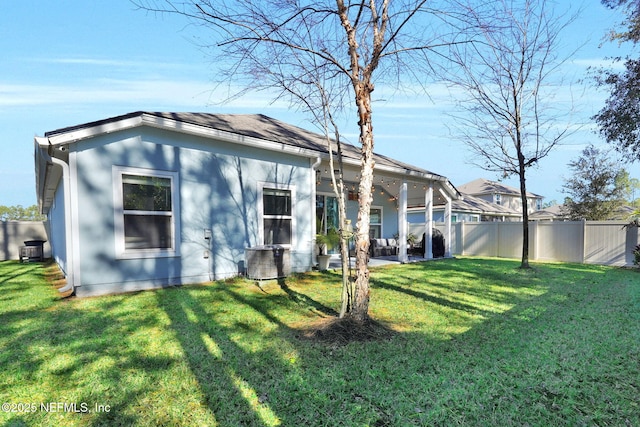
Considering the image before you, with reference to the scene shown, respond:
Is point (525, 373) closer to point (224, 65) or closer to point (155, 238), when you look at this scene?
point (224, 65)

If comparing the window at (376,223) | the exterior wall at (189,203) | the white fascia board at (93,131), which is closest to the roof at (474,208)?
the window at (376,223)

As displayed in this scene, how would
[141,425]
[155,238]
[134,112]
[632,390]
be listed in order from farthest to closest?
[155,238]
[134,112]
[632,390]
[141,425]

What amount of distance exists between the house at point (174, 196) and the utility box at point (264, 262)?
21cm

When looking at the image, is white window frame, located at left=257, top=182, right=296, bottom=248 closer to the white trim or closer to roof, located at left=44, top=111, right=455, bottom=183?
roof, located at left=44, top=111, right=455, bottom=183

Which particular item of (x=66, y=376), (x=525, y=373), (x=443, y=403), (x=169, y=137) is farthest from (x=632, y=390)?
(x=169, y=137)

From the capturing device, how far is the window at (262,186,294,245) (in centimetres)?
835

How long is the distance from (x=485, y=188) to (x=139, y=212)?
34.0 metres

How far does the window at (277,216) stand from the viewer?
8.35 metres

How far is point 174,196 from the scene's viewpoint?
267 inches

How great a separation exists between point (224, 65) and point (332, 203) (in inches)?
327

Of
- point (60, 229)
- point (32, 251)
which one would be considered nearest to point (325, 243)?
point (60, 229)

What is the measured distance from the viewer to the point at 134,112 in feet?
20.5

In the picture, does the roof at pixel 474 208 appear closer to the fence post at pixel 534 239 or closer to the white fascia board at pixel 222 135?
the fence post at pixel 534 239

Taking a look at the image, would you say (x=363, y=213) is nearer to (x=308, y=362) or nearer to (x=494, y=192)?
(x=308, y=362)
